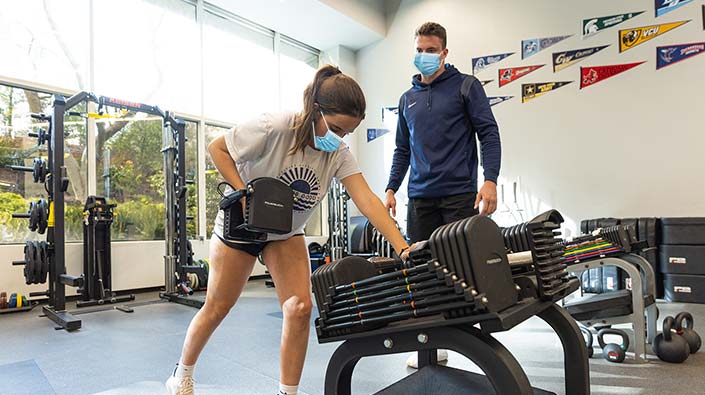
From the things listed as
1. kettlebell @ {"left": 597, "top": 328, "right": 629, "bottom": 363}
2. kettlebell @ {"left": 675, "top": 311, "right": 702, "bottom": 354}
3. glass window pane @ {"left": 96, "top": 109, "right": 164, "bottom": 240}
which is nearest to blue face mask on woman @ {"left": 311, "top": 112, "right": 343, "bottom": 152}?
kettlebell @ {"left": 597, "top": 328, "right": 629, "bottom": 363}

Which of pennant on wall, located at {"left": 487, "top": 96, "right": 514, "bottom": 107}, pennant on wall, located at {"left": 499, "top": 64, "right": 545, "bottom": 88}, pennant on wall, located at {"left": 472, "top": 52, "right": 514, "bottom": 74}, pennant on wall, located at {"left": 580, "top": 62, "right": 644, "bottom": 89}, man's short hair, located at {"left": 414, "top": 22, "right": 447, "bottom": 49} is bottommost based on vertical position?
man's short hair, located at {"left": 414, "top": 22, "right": 447, "bottom": 49}

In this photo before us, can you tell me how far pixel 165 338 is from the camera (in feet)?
9.16

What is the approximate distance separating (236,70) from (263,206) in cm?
549

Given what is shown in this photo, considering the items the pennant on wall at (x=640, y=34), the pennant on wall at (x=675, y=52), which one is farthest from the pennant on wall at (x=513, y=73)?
the pennant on wall at (x=675, y=52)

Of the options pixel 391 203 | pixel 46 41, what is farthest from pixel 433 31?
pixel 46 41

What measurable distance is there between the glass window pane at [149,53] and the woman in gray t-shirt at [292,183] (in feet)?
13.8

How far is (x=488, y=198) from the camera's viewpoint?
175cm

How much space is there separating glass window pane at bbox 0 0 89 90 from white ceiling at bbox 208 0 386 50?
168cm

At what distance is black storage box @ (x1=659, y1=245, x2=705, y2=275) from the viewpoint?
371 centimetres

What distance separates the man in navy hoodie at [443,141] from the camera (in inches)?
74.9

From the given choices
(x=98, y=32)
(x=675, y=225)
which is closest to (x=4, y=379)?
(x=98, y=32)

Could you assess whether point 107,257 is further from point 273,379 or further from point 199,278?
point 273,379

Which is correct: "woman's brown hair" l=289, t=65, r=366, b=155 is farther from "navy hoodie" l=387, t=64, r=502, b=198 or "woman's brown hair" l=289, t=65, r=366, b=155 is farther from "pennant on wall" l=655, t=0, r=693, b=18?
"pennant on wall" l=655, t=0, r=693, b=18

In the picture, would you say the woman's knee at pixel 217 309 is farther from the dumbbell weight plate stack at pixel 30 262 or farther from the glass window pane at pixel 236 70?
the glass window pane at pixel 236 70
